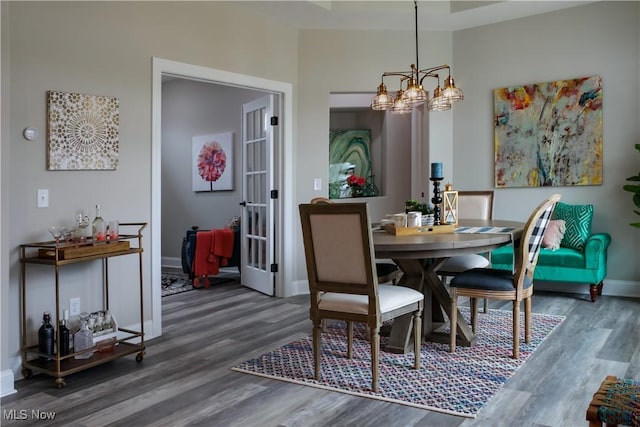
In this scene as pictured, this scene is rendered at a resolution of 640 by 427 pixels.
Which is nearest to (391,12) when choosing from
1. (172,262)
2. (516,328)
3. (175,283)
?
(516,328)

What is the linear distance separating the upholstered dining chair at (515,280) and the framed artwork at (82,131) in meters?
2.46

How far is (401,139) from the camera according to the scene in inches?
290

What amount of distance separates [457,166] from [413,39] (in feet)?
4.74

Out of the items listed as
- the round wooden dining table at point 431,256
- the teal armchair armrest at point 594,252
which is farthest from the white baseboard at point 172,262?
the teal armchair armrest at point 594,252

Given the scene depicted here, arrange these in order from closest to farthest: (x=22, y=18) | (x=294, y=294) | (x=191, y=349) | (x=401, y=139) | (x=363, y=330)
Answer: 1. (x=22, y=18)
2. (x=191, y=349)
3. (x=363, y=330)
4. (x=294, y=294)
5. (x=401, y=139)

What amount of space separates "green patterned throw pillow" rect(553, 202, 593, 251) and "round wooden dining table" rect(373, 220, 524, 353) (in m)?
1.31

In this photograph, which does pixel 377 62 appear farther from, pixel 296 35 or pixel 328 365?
pixel 328 365

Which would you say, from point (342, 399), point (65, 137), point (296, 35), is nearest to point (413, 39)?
point (296, 35)

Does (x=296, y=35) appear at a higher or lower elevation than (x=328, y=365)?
higher

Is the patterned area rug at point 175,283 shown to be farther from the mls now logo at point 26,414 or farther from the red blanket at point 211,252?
the mls now logo at point 26,414

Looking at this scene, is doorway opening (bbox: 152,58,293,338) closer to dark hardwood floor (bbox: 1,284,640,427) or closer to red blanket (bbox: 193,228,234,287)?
dark hardwood floor (bbox: 1,284,640,427)

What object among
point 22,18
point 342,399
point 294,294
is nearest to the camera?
point 342,399

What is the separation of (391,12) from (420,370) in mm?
3480

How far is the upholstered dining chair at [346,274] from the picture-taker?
2.68 metres
